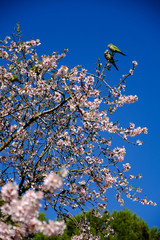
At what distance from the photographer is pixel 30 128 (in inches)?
247

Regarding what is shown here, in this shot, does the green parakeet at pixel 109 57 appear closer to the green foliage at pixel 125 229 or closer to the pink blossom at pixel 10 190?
the pink blossom at pixel 10 190

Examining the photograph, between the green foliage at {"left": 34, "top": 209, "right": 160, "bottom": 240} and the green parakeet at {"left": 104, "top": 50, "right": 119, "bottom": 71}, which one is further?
the green foliage at {"left": 34, "top": 209, "right": 160, "bottom": 240}

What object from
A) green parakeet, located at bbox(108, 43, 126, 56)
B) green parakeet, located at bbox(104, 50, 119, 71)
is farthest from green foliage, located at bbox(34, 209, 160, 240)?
green parakeet, located at bbox(108, 43, 126, 56)

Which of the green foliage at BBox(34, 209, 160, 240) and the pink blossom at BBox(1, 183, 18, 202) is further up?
the green foliage at BBox(34, 209, 160, 240)

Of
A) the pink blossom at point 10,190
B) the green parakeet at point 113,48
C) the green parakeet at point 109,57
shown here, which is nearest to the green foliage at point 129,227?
the green parakeet at point 109,57

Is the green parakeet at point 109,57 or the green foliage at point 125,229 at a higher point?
the green parakeet at point 109,57

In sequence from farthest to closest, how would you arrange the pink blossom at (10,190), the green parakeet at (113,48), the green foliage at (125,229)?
the green foliage at (125,229) < the green parakeet at (113,48) < the pink blossom at (10,190)

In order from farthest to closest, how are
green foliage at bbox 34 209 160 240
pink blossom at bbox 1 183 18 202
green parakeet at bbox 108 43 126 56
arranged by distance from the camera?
1. green foliage at bbox 34 209 160 240
2. green parakeet at bbox 108 43 126 56
3. pink blossom at bbox 1 183 18 202

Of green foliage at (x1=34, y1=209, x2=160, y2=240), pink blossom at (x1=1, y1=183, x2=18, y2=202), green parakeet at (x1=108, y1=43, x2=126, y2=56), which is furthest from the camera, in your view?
green foliage at (x1=34, y1=209, x2=160, y2=240)

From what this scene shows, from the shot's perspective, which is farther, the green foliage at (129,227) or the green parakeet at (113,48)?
the green foliage at (129,227)

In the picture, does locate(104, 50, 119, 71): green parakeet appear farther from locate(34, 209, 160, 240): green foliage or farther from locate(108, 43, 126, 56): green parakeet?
locate(34, 209, 160, 240): green foliage

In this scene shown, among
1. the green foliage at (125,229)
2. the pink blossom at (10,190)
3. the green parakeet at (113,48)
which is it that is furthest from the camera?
the green foliage at (125,229)

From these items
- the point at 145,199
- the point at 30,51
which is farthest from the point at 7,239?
the point at 30,51

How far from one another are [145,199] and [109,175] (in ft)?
3.64
